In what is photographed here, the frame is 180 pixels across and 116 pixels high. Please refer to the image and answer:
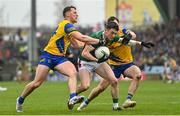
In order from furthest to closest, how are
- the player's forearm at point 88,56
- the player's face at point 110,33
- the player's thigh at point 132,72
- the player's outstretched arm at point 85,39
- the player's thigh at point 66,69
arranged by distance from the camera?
1. the player's thigh at point 132,72
2. the player's forearm at point 88,56
3. the player's face at point 110,33
4. the player's thigh at point 66,69
5. the player's outstretched arm at point 85,39

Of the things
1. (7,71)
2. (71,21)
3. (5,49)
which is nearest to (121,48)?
(71,21)

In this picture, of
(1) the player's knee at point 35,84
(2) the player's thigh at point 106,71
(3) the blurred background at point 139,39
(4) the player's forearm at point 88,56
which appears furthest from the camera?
(3) the blurred background at point 139,39

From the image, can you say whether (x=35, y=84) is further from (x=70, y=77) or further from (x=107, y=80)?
(x=107, y=80)

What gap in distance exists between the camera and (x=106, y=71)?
1869 centimetres

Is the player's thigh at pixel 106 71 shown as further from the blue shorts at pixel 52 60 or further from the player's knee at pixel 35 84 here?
the player's knee at pixel 35 84

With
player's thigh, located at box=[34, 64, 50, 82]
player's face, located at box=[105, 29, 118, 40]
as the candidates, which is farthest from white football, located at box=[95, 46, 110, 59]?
player's thigh, located at box=[34, 64, 50, 82]

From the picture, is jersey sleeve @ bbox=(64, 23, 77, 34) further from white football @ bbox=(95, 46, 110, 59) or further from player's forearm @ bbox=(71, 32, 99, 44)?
white football @ bbox=(95, 46, 110, 59)

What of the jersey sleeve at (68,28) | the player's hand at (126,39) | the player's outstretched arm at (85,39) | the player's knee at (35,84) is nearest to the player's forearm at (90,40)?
the player's outstretched arm at (85,39)

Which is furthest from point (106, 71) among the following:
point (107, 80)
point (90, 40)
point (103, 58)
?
point (90, 40)

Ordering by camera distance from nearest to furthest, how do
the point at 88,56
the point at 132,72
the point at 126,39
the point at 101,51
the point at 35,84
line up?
the point at 101,51, the point at 35,84, the point at 88,56, the point at 126,39, the point at 132,72

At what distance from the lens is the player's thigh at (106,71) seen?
18.6 metres

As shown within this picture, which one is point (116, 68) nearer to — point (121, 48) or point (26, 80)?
point (121, 48)

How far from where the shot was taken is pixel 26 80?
169ft

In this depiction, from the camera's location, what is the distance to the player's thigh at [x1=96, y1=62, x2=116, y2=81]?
1862 cm
